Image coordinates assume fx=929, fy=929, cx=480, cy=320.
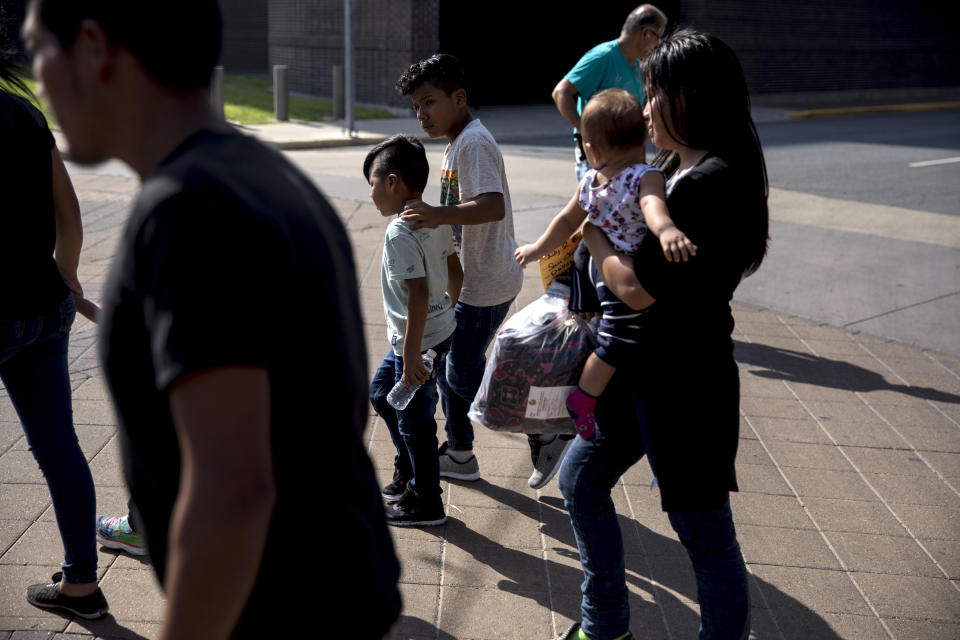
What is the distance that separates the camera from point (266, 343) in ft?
3.73

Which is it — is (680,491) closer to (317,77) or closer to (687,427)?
(687,427)

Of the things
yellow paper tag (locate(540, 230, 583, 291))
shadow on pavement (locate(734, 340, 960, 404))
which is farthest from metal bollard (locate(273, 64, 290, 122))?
yellow paper tag (locate(540, 230, 583, 291))

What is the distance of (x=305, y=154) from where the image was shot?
1473 centimetres

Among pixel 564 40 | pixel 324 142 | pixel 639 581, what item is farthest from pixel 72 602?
pixel 564 40

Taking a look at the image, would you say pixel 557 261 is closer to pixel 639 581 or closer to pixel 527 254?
pixel 527 254

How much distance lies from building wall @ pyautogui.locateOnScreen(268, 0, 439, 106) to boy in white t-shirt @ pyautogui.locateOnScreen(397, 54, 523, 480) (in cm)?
1763

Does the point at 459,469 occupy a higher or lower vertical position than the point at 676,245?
lower

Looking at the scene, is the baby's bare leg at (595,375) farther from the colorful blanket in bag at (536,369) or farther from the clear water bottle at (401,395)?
the clear water bottle at (401,395)

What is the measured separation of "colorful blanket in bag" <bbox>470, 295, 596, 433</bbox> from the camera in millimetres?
2711

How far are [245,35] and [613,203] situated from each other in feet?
110

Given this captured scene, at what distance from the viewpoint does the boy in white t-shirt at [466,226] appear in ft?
11.7

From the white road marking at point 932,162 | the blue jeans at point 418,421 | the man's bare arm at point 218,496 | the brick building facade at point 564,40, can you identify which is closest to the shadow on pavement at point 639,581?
the blue jeans at point 418,421

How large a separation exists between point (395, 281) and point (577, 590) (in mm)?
1281

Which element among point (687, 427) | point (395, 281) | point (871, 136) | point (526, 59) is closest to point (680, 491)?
point (687, 427)
